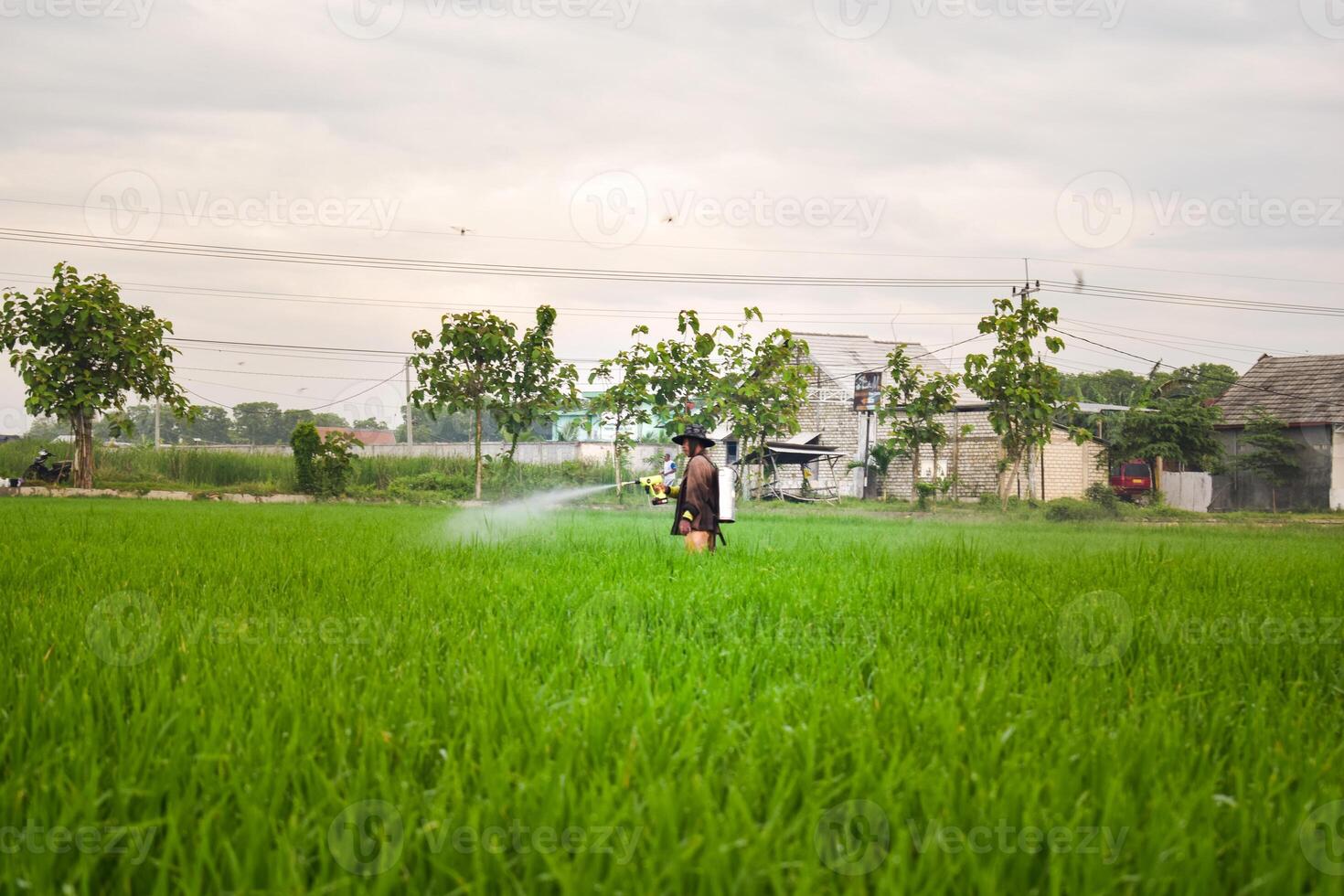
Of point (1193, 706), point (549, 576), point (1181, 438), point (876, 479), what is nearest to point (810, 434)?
point (876, 479)

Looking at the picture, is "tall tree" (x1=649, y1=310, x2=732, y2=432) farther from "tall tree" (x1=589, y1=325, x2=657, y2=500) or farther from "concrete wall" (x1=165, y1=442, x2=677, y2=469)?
"concrete wall" (x1=165, y1=442, x2=677, y2=469)

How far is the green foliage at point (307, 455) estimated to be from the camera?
27.8 metres

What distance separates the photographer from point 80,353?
1059 inches

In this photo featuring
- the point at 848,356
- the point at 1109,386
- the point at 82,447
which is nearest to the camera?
the point at 82,447

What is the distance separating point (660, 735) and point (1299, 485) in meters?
34.4

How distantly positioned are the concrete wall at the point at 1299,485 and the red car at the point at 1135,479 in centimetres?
220

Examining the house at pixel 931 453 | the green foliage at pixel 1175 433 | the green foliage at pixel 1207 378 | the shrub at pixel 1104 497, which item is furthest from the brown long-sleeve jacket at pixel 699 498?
the green foliage at pixel 1207 378

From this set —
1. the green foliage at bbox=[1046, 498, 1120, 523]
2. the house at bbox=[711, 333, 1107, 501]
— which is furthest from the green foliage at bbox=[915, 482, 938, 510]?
the green foliage at bbox=[1046, 498, 1120, 523]

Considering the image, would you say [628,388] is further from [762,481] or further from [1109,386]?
[1109,386]

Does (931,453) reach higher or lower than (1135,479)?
higher

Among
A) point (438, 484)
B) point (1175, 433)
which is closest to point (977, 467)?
point (1175, 433)

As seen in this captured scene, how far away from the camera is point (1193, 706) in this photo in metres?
4.17

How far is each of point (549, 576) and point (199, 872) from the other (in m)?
5.65

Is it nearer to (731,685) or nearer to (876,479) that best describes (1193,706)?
(731,685)
